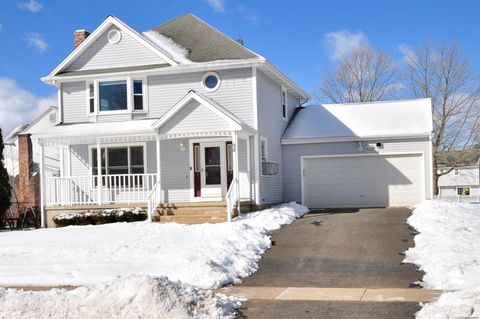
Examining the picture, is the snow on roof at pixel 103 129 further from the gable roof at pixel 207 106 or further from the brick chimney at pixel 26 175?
the brick chimney at pixel 26 175

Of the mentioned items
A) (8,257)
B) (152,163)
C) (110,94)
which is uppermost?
(110,94)

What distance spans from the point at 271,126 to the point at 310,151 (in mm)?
2142

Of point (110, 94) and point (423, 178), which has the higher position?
point (110, 94)

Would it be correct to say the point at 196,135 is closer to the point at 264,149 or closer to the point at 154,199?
the point at 154,199

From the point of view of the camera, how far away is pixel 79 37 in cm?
2436

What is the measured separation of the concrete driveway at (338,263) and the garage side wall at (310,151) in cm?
420

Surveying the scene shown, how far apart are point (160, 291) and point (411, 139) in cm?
1665

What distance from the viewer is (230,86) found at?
69.8 ft

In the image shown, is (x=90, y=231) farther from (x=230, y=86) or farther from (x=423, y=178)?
(x=423, y=178)

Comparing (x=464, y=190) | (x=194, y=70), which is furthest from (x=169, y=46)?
(x=464, y=190)

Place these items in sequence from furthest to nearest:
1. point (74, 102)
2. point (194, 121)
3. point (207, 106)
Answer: point (74, 102)
point (194, 121)
point (207, 106)

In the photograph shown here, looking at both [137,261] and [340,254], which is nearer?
[137,261]


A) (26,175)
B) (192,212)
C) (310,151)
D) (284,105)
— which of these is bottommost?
(192,212)

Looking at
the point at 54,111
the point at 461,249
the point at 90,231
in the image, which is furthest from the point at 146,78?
the point at 54,111
